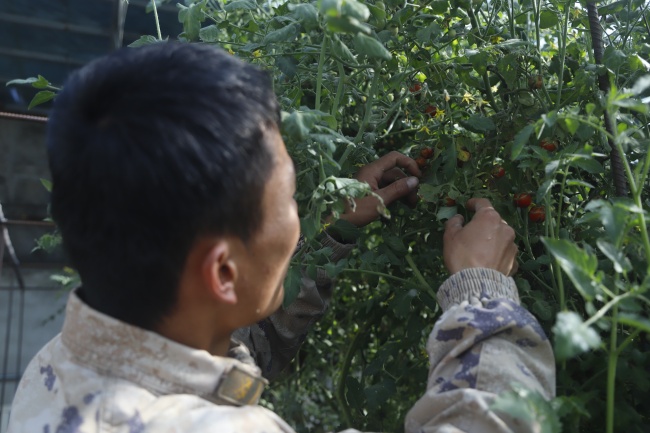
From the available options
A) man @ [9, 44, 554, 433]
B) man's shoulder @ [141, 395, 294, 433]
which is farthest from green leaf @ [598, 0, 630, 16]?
man's shoulder @ [141, 395, 294, 433]

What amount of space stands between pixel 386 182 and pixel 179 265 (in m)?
0.68

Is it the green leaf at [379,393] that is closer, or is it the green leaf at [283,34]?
the green leaf at [283,34]

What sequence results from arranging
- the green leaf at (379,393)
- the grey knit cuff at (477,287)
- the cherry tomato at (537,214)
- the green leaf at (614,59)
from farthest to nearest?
1. the green leaf at (379,393)
2. the cherry tomato at (537,214)
3. the green leaf at (614,59)
4. the grey knit cuff at (477,287)

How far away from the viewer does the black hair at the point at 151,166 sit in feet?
3.10

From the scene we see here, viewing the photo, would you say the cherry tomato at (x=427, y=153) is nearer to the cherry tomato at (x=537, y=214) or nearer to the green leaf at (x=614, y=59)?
the cherry tomato at (x=537, y=214)

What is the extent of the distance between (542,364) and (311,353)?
133 centimetres

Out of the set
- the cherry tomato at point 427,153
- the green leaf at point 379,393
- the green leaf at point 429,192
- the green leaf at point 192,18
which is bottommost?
the green leaf at point 379,393

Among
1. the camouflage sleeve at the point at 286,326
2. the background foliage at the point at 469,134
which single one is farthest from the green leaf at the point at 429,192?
the camouflage sleeve at the point at 286,326

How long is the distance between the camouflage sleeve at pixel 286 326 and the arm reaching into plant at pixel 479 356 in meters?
0.43

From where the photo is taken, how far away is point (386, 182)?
1.60 metres

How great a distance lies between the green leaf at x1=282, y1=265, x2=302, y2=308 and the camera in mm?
1378

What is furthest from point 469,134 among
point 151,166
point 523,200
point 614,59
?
point 151,166

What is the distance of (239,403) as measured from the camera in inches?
41.4

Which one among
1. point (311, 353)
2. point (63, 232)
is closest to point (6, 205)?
point (311, 353)
